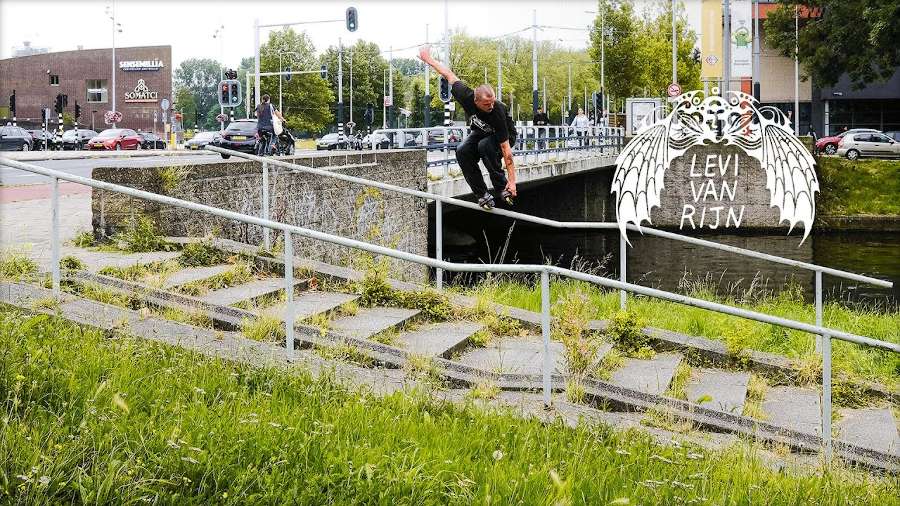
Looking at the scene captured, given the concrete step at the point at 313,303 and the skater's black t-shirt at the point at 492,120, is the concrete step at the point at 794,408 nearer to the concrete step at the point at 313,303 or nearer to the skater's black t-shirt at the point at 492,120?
the concrete step at the point at 313,303

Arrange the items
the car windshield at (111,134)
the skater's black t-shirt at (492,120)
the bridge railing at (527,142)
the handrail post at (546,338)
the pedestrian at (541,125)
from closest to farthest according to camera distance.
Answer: the handrail post at (546,338)
the skater's black t-shirt at (492,120)
the bridge railing at (527,142)
the pedestrian at (541,125)
the car windshield at (111,134)

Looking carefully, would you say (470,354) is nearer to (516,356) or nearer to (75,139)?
(516,356)

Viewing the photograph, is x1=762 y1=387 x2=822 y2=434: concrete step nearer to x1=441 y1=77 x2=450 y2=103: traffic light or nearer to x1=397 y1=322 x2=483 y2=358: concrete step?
x1=397 y1=322 x2=483 y2=358: concrete step

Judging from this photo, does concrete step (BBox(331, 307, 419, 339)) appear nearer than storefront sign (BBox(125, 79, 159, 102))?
Yes

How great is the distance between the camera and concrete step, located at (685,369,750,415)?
7531mm

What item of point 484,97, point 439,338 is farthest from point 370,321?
point 484,97

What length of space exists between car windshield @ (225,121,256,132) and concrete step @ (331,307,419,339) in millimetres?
24465

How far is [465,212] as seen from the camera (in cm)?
2919

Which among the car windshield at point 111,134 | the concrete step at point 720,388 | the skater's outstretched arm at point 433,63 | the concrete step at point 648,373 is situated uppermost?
the car windshield at point 111,134

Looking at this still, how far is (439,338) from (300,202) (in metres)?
7.25

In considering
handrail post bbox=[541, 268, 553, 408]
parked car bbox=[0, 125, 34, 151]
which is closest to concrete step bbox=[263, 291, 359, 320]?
handrail post bbox=[541, 268, 553, 408]

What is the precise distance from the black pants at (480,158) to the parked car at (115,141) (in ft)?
139

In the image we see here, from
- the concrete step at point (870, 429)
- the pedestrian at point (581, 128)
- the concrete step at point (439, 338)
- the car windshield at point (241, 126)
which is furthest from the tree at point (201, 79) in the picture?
the concrete step at point (870, 429)

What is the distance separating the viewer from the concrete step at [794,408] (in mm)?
7555
